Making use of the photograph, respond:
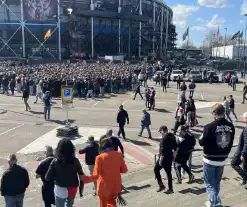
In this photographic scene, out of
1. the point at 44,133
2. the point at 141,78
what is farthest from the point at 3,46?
the point at 44,133

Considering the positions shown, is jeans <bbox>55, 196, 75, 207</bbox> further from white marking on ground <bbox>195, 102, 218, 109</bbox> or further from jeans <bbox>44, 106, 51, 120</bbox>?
white marking on ground <bbox>195, 102, 218, 109</bbox>

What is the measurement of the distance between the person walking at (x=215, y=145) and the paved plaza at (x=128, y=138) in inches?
40.7

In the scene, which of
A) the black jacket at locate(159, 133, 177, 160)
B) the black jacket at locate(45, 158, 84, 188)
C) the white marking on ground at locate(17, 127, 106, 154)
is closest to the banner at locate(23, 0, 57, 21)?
the white marking on ground at locate(17, 127, 106, 154)

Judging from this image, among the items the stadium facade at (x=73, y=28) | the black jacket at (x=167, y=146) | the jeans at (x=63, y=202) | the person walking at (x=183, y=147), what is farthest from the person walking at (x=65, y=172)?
the stadium facade at (x=73, y=28)

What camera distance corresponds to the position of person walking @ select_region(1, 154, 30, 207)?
5516 mm

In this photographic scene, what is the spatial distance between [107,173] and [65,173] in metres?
0.61

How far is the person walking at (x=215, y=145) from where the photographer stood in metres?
4.85

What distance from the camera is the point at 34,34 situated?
7681 centimetres

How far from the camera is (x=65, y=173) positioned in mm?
4711

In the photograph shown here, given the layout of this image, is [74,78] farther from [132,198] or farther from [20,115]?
[132,198]

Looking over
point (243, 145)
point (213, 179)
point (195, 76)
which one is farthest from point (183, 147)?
point (195, 76)

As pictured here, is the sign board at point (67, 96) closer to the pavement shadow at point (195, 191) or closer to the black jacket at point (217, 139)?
the pavement shadow at point (195, 191)

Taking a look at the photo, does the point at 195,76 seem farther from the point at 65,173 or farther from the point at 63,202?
the point at 65,173

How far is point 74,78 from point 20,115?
8.13m
